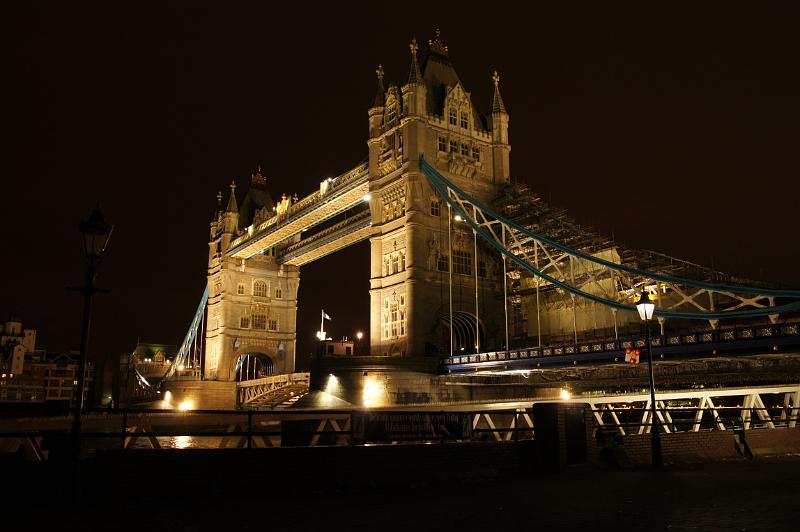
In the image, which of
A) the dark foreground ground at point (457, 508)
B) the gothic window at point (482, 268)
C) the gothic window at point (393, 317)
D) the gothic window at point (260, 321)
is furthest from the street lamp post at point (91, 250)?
the gothic window at point (260, 321)

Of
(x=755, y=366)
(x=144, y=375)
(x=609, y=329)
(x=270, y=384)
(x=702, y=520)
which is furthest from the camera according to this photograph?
(x=144, y=375)

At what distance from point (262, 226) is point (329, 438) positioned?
197 feet

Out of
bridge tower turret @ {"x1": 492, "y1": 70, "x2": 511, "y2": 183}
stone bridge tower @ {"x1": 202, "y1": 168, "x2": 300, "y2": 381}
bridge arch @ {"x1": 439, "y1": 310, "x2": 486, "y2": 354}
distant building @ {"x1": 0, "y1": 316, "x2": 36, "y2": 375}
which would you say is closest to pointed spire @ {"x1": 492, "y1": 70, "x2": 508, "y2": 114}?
bridge tower turret @ {"x1": 492, "y1": 70, "x2": 511, "y2": 183}

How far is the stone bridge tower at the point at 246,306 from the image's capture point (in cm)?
8481

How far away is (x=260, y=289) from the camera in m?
88.0

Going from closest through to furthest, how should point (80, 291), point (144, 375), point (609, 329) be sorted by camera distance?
point (80, 291), point (609, 329), point (144, 375)

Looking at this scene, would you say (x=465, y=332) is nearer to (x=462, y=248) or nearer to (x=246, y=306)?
(x=462, y=248)

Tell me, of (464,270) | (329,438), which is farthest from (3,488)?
(464,270)

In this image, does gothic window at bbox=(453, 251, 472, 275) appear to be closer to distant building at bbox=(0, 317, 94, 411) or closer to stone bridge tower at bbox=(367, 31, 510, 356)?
stone bridge tower at bbox=(367, 31, 510, 356)

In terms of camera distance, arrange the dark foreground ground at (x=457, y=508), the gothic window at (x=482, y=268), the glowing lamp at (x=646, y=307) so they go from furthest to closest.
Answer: the gothic window at (x=482, y=268) → the glowing lamp at (x=646, y=307) → the dark foreground ground at (x=457, y=508)

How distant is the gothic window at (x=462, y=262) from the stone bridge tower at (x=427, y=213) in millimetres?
83

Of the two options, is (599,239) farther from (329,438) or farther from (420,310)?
(329,438)

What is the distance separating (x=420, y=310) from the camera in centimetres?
5181

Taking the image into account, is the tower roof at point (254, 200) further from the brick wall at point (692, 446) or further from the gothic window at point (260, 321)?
the brick wall at point (692, 446)
